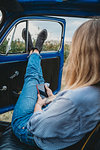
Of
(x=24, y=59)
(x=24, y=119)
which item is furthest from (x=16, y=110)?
(x=24, y=59)

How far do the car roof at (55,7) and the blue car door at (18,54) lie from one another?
0.83 ft

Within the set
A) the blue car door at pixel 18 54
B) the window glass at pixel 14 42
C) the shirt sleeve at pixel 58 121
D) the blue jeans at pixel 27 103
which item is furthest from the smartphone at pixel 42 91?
the shirt sleeve at pixel 58 121

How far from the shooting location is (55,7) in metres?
1.91

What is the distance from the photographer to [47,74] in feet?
9.27

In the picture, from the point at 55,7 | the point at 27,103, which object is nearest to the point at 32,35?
the point at 55,7

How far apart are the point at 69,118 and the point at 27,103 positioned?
2.76ft

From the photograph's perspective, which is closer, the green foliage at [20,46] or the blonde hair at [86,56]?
the blonde hair at [86,56]

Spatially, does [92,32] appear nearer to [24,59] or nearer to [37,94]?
[37,94]

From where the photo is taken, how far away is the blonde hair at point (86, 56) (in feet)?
3.03

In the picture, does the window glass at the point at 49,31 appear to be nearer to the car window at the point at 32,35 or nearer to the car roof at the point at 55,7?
the car window at the point at 32,35

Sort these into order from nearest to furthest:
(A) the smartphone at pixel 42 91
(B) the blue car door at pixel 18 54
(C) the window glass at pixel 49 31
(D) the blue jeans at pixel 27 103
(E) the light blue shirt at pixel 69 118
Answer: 1. (E) the light blue shirt at pixel 69 118
2. (D) the blue jeans at pixel 27 103
3. (A) the smartphone at pixel 42 91
4. (B) the blue car door at pixel 18 54
5. (C) the window glass at pixel 49 31

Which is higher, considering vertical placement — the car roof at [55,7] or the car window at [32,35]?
the car roof at [55,7]

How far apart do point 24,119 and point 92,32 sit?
97 cm

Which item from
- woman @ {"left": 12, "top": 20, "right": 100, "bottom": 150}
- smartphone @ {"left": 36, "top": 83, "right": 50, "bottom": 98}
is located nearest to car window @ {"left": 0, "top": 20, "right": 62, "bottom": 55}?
smartphone @ {"left": 36, "top": 83, "right": 50, "bottom": 98}
